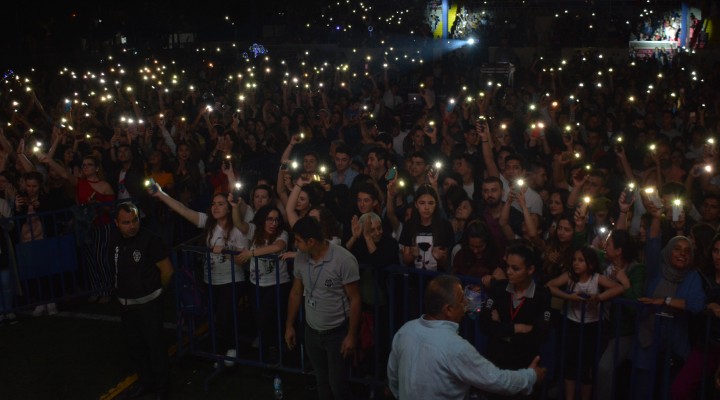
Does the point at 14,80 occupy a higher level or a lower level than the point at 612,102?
higher

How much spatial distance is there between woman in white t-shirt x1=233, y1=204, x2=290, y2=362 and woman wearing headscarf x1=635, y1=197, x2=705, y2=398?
3.04 metres

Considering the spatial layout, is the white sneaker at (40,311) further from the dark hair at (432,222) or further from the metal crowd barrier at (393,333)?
the dark hair at (432,222)

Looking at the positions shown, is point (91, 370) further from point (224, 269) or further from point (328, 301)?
point (328, 301)

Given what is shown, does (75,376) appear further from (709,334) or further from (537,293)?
(709,334)

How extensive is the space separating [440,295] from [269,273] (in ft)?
9.42

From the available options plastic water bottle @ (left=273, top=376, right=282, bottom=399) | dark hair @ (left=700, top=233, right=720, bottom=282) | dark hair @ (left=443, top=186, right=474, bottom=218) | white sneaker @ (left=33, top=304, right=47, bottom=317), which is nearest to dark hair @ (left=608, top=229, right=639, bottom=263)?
dark hair @ (left=700, top=233, right=720, bottom=282)

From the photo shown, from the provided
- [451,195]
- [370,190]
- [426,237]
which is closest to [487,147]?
[451,195]

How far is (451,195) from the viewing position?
7.15 metres

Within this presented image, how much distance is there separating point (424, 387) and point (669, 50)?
26.5 metres

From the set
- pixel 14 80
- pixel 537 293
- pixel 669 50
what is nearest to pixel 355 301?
pixel 537 293

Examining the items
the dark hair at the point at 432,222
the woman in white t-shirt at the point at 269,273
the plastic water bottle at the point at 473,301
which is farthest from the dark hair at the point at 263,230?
the plastic water bottle at the point at 473,301

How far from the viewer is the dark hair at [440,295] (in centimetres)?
381

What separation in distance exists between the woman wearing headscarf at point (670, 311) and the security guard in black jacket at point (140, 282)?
3.86 m

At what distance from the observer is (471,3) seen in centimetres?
3972
